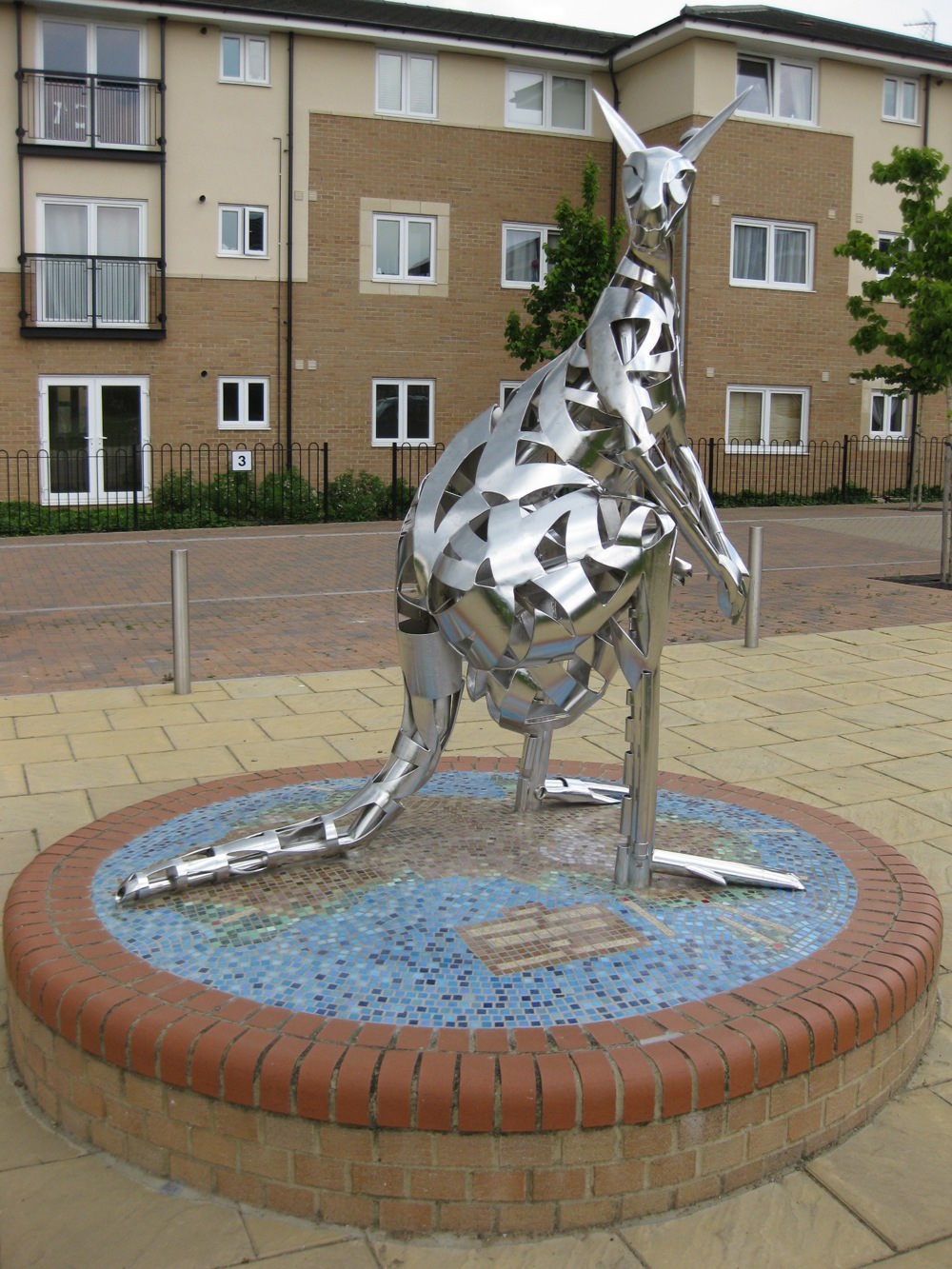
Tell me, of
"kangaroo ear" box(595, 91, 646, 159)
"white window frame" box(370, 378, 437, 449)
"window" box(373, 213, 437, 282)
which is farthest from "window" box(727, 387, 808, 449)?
"kangaroo ear" box(595, 91, 646, 159)

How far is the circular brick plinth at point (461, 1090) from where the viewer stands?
3260 mm

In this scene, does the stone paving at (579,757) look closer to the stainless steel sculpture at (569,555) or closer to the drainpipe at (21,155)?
the stainless steel sculpture at (569,555)

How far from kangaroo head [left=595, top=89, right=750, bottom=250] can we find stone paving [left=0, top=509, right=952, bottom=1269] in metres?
2.79

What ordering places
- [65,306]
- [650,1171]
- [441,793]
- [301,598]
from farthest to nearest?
[65,306]
[301,598]
[441,793]
[650,1171]

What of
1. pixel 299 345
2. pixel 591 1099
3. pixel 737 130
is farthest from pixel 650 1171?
pixel 737 130

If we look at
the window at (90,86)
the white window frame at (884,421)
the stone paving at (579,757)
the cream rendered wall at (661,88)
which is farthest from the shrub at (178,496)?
the white window frame at (884,421)

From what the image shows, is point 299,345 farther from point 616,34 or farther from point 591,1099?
point 591,1099

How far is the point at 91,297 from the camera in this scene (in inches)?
915

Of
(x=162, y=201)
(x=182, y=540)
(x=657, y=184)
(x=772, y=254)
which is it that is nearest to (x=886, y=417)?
(x=772, y=254)

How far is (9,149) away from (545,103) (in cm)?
1021

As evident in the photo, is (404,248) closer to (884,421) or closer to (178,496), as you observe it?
(178,496)

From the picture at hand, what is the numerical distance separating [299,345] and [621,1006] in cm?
2198

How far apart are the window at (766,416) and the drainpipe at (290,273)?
8798 millimetres

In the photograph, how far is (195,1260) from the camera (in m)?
3.12
